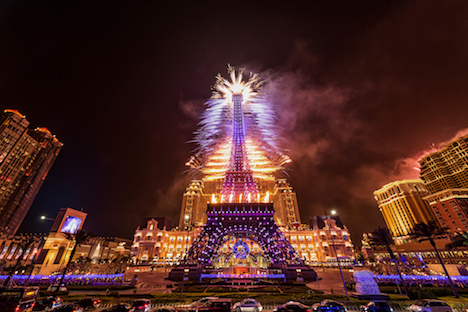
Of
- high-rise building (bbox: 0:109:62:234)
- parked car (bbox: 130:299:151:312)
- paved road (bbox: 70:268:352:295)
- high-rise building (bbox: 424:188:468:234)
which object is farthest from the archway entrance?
high-rise building (bbox: 0:109:62:234)

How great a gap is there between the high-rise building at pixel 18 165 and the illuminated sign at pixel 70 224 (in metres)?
27.0

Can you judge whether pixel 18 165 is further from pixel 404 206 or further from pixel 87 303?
pixel 404 206

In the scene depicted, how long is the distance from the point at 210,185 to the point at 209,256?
78.5 metres

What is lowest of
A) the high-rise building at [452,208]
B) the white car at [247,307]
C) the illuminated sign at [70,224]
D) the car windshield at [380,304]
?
the white car at [247,307]

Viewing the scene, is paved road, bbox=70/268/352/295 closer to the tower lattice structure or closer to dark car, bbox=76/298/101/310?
the tower lattice structure

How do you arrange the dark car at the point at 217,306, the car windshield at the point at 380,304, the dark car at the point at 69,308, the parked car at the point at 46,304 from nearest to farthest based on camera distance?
the dark car at the point at 69,308, the car windshield at the point at 380,304, the dark car at the point at 217,306, the parked car at the point at 46,304

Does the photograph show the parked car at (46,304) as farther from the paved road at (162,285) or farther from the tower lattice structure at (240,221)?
the tower lattice structure at (240,221)

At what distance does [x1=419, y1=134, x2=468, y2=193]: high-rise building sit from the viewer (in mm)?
95562

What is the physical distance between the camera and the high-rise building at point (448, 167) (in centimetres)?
9556

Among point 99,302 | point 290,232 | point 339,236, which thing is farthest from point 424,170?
point 99,302

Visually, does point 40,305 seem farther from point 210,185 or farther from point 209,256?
point 210,185

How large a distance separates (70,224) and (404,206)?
160739mm

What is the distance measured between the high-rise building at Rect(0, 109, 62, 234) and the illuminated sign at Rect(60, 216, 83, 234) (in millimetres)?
27006

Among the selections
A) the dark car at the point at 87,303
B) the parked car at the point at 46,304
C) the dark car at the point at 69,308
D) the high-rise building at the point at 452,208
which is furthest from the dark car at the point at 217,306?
the high-rise building at the point at 452,208
